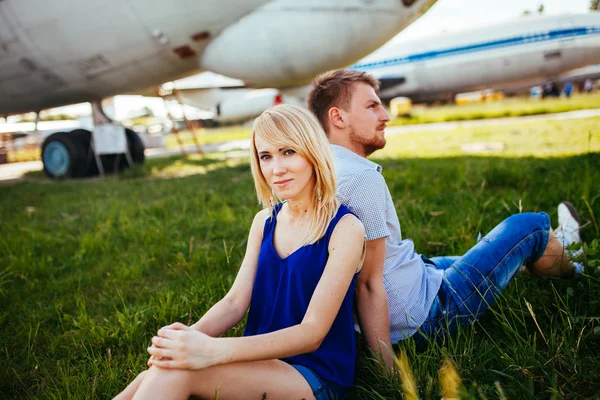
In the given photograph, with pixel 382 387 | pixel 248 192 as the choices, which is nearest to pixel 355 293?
pixel 382 387

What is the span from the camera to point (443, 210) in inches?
145

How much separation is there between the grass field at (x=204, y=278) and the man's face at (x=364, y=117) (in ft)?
2.93

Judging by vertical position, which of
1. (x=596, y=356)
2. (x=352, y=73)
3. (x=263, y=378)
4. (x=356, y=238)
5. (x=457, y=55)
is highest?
(x=457, y=55)

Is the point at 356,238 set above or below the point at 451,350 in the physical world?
above

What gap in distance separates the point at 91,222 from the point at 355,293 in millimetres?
3586

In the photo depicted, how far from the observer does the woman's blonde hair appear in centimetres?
153

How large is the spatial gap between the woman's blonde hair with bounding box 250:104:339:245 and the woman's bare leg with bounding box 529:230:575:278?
129 centimetres

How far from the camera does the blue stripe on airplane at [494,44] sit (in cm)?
2166

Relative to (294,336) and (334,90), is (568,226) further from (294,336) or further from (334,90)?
(294,336)

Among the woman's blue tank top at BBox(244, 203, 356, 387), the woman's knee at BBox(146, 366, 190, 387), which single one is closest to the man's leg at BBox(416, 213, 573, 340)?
the woman's blue tank top at BBox(244, 203, 356, 387)

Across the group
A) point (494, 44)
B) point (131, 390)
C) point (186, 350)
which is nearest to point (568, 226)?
point (186, 350)

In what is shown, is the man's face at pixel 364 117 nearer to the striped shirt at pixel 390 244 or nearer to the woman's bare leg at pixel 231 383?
the striped shirt at pixel 390 244

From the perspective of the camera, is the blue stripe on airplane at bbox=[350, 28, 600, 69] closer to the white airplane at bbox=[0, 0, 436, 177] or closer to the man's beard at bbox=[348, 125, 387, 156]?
the white airplane at bbox=[0, 0, 436, 177]

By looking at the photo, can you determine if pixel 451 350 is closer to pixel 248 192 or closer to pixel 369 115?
pixel 369 115
